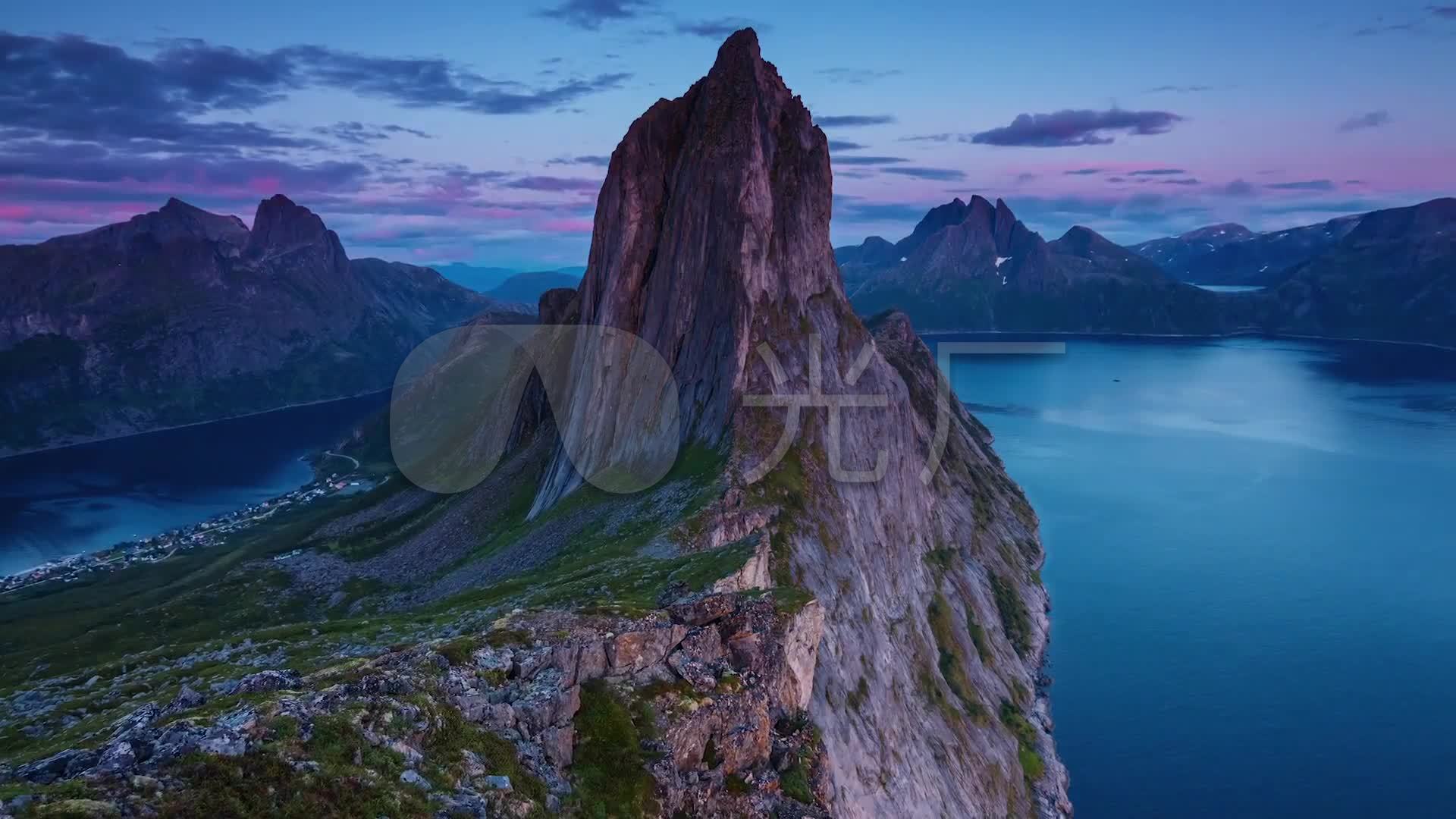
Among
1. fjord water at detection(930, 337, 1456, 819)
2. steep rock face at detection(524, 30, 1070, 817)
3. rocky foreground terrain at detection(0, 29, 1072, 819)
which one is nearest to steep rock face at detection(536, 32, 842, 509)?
steep rock face at detection(524, 30, 1070, 817)

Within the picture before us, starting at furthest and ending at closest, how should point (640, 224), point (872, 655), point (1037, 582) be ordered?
1. point (1037, 582)
2. point (640, 224)
3. point (872, 655)

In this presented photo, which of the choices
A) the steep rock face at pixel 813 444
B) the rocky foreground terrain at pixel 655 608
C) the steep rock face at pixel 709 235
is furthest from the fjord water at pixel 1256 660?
the steep rock face at pixel 709 235

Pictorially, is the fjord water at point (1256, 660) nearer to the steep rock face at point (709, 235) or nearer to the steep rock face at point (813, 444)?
the steep rock face at point (813, 444)

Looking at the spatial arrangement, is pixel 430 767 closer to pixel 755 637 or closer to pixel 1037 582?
pixel 755 637

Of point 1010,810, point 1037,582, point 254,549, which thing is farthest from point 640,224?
point 254,549

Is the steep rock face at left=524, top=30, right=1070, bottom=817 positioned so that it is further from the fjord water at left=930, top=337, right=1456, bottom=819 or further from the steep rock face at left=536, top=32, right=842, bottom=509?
the fjord water at left=930, top=337, right=1456, bottom=819
